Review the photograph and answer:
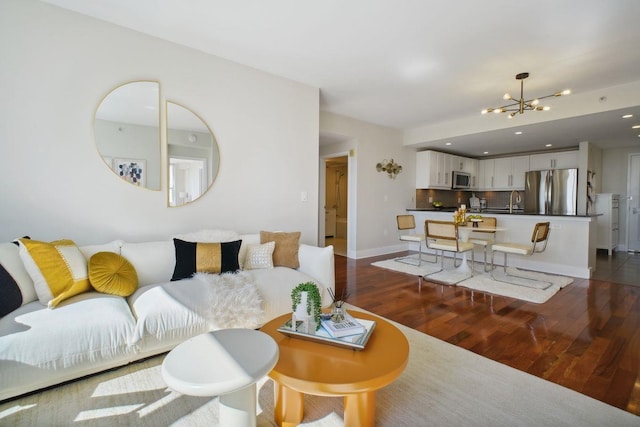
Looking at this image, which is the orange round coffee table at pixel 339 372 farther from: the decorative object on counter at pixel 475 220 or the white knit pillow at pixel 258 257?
the decorative object on counter at pixel 475 220

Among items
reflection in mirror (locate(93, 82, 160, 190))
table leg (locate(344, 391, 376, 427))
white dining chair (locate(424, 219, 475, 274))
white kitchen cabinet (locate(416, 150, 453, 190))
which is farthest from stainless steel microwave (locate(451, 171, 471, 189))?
table leg (locate(344, 391, 376, 427))

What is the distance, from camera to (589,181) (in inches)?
229

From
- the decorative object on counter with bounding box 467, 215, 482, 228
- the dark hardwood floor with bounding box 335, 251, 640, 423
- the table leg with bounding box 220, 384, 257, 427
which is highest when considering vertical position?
the decorative object on counter with bounding box 467, 215, 482, 228

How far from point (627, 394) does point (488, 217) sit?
142 inches

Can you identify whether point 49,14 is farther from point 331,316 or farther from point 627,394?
point 627,394

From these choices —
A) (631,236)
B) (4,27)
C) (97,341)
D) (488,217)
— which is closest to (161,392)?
(97,341)

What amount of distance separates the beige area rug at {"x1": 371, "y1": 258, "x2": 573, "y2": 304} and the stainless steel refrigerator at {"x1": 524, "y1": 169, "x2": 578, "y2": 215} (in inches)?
100

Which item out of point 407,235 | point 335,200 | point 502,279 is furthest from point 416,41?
point 335,200

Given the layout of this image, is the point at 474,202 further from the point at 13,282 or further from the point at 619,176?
the point at 13,282

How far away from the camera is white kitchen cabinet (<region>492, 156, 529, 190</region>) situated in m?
6.91

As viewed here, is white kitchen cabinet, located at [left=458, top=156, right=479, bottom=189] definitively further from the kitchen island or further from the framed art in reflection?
the framed art in reflection

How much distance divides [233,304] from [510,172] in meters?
7.52

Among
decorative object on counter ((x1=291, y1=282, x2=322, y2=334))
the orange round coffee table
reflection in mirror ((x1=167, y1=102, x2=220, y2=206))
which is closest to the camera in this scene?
the orange round coffee table

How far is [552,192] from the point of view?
6.07 meters
